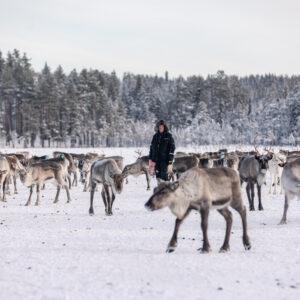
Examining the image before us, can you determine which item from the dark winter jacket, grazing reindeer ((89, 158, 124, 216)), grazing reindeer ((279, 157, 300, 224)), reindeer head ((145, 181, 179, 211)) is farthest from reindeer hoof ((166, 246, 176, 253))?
grazing reindeer ((89, 158, 124, 216))

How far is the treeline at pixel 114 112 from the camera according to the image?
75875 mm

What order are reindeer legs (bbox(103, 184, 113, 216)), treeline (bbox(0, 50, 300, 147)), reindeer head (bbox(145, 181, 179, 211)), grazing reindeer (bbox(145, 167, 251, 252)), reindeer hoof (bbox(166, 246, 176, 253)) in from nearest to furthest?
reindeer head (bbox(145, 181, 179, 211)), grazing reindeer (bbox(145, 167, 251, 252)), reindeer hoof (bbox(166, 246, 176, 253)), reindeer legs (bbox(103, 184, 113, 216)), treeline (bbox(0, 50, 300, 147))

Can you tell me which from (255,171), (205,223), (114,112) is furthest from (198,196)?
(114,112)

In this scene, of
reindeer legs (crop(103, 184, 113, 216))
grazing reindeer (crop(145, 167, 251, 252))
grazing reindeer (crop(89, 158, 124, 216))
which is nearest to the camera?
grazing reindeer (crop(145, 167, 251, 252))

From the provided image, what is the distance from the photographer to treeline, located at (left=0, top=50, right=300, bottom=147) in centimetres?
7588

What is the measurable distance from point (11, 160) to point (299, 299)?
57.6 feet

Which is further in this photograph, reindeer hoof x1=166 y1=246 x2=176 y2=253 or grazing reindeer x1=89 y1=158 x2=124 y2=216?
grazing reindeer x1=89 y1=158 x2=124 y2=216

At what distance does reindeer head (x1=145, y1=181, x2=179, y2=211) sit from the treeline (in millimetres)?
66847

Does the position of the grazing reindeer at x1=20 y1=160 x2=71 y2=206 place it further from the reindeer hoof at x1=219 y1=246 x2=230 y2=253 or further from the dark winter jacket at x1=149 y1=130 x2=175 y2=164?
the reindeer hoof at x1=219 y1=246 x2=230 y2=253

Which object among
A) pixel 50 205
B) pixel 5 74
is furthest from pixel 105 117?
pixel 50 205

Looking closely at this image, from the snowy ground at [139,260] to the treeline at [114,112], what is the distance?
6352 cm

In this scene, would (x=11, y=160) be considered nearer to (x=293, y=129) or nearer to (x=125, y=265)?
(x=125, y=265)

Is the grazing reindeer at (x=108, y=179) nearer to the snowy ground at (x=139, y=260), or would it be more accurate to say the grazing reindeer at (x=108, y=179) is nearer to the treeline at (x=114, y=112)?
the snowy ground at (x=139, y=260)

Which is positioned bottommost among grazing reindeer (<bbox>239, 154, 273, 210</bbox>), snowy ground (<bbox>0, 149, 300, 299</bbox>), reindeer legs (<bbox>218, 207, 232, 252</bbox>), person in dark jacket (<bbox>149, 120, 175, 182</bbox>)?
snowy ground (<bbox>0, 149, 300, 299</bbox>)
